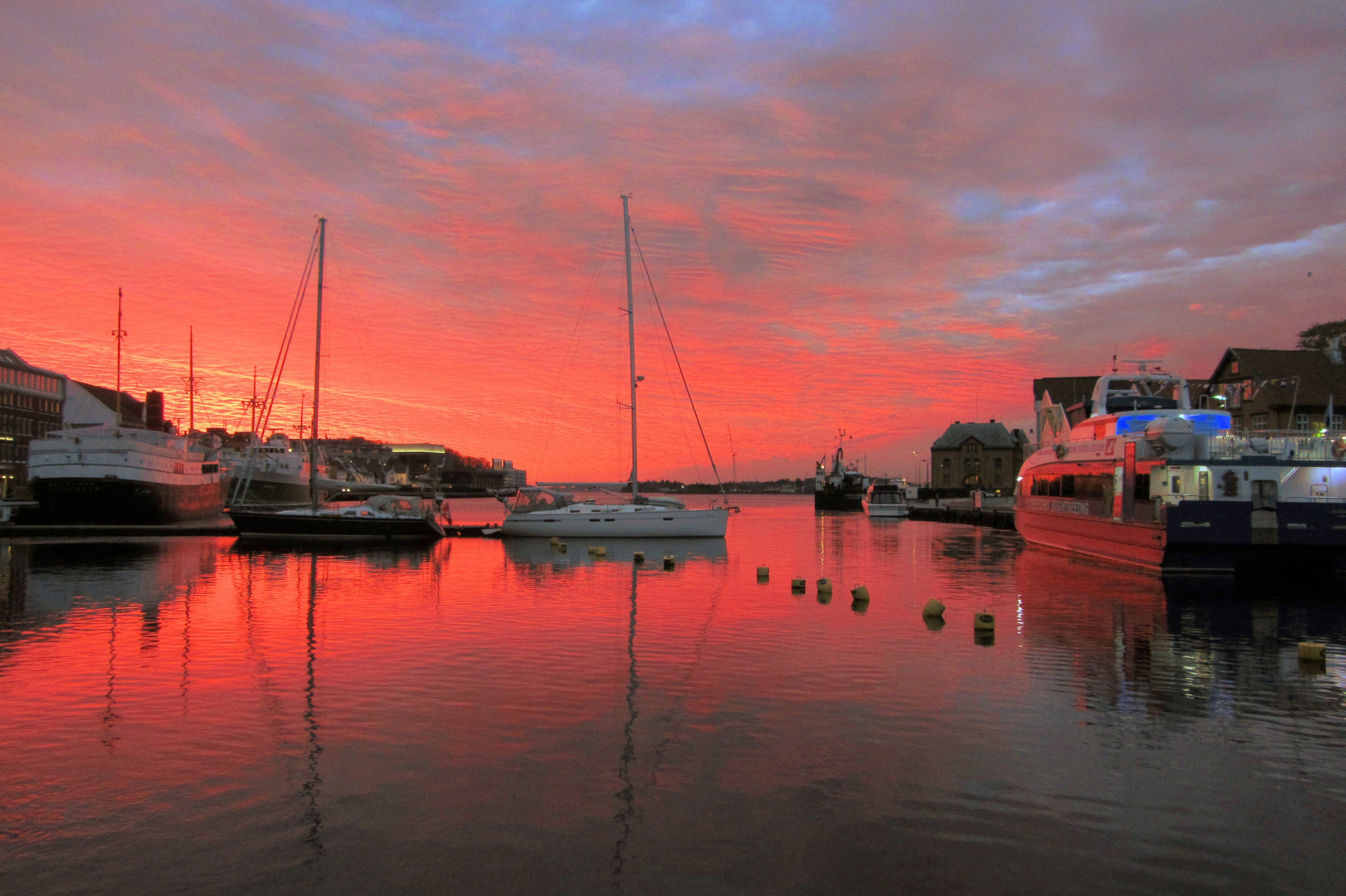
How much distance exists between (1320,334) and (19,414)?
135m

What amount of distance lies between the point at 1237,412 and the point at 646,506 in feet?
172

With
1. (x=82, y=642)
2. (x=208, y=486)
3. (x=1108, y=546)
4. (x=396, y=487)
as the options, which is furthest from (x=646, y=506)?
(x=396, y=487)

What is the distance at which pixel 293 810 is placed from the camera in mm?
7859

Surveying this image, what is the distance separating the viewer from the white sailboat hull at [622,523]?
47.0 meters

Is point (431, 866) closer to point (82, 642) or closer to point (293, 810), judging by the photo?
point (293, 810)

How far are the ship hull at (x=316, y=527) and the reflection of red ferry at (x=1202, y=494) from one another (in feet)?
117

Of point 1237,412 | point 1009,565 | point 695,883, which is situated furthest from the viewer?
point 1237,412

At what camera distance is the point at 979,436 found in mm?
151000

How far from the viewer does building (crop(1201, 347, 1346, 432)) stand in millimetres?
60094

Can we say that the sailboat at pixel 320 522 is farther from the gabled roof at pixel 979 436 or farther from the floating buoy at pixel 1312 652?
the gabled roof at pixel 979 436

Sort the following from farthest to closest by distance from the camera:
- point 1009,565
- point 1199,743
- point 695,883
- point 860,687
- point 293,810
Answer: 1. point 1009,565
2. point 860,687
3. point 1199,743
4. point 293,810
5. point 695,883

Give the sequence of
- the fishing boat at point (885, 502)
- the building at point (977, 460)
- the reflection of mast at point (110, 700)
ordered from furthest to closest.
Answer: the building at point (977, 460) < the fishing boat at point (885, 502) < the reflection of mast at point (110, 700)

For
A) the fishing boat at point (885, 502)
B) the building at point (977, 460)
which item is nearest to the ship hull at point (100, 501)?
the fishing boat at point (885, 502)

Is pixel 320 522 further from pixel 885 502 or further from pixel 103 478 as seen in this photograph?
pixel 885 502
